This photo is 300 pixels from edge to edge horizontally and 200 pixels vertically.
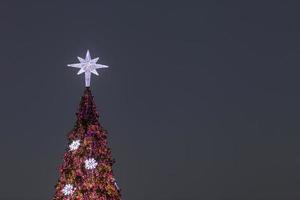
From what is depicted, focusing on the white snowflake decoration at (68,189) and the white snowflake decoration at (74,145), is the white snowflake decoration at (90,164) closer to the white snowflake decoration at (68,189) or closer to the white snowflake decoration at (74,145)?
the white snowflake decoration at (74,145)

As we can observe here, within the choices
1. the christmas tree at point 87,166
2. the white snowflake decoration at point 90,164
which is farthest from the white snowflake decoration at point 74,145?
the white snowflake decoration at point 90,164

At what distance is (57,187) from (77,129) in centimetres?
238

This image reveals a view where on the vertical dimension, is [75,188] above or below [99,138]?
below

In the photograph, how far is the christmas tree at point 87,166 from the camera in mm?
19578

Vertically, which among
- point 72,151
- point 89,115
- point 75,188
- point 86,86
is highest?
point 86,86

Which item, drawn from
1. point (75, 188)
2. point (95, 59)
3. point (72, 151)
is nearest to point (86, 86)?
point (95, 59)

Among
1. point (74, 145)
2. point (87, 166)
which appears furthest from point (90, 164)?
point (74, 145)

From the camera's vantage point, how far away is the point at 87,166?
1959cm

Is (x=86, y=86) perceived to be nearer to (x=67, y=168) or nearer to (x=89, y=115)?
(x=89, y=115)

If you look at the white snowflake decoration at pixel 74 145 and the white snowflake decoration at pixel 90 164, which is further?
the white snowflake decoration at pixel 74 145

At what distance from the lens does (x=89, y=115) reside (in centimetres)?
2022

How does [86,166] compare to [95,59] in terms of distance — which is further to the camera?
[95,59]

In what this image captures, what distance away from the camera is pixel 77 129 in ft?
66.0

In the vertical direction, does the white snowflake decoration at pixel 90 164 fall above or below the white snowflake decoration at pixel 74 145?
below
